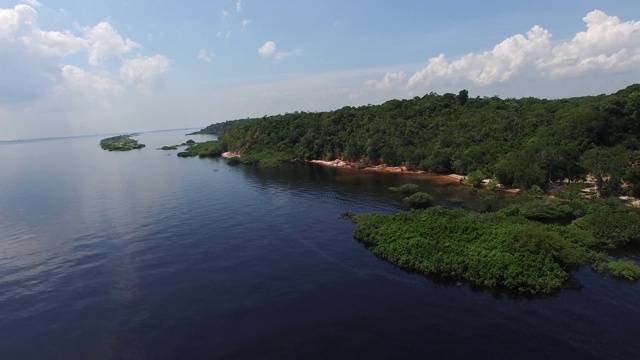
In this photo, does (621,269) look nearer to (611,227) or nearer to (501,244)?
(611,227)

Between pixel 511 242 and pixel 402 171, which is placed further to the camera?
pixel 402 171

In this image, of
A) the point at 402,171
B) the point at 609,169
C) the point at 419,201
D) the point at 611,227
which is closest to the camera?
the point at 611,227

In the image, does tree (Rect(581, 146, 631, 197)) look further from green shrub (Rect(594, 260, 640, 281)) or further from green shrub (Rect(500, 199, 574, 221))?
green shrub (Rect(594, 260, 640, 281))

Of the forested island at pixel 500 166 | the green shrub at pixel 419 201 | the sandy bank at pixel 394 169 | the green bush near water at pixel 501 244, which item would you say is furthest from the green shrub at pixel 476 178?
the green bush near water at pixel 501 244

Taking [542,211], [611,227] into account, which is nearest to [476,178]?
[542,211]

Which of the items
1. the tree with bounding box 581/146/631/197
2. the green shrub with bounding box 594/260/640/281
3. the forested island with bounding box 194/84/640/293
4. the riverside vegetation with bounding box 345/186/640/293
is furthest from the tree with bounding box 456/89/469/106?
the green shrub with bounding box 594/260/640/281

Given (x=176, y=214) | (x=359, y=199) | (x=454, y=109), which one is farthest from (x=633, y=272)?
(x=454, y=109)

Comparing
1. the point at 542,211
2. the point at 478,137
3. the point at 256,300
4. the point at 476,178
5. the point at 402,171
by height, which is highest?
the point at 478,137
